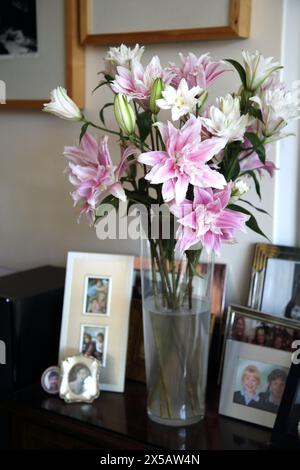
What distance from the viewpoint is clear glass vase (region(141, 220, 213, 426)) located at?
104 cm

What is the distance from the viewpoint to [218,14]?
1156mm

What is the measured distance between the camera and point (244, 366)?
1.08 m

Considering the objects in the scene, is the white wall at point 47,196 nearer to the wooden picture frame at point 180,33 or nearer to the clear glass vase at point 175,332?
the wooden picture frame at point 180,33

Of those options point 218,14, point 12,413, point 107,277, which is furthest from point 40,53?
point 12,413

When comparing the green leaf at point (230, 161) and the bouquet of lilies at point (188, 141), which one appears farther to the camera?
the green leaf at point (230, 161)

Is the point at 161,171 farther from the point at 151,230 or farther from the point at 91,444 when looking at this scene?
the point at 91,444

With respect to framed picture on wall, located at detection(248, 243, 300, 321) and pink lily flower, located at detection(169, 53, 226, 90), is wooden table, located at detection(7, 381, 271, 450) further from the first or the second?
pink lily flower, located at detection(169, 53, 226, 90)

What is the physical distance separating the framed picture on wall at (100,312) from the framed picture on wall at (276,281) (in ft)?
0.85

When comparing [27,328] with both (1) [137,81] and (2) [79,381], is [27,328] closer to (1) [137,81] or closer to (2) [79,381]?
(2) [79,381]

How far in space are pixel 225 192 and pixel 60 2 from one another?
0.77 m

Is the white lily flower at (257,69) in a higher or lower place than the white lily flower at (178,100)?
higher

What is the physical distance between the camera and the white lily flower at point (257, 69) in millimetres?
915

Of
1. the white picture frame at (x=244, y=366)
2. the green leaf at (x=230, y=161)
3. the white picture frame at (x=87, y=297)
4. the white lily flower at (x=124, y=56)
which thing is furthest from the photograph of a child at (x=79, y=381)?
the white lily flower at (x=124, y=56)

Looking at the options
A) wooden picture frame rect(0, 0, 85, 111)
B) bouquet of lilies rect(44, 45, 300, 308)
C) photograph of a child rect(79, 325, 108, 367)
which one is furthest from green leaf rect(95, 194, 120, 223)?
wooden picture frame rect(0, 0, 85, 111)
